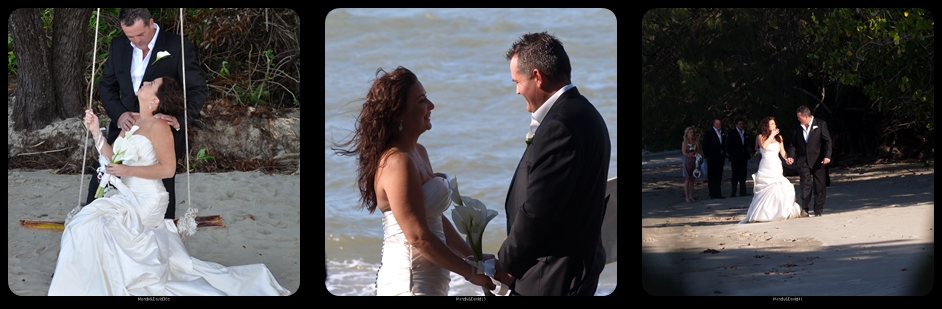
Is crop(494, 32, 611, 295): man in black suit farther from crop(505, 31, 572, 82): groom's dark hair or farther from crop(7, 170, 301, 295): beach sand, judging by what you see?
crop(7, 170, 301, 295): beach sand

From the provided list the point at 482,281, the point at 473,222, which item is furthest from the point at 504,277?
the point at 473,222

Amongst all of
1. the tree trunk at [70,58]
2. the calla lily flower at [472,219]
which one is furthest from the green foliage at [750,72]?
the tree trunk at [70,58]

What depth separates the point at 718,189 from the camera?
4.88 meters

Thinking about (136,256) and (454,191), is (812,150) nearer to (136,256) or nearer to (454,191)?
(454,191)

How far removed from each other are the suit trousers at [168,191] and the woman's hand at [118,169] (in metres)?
0.17

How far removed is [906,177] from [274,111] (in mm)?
3625

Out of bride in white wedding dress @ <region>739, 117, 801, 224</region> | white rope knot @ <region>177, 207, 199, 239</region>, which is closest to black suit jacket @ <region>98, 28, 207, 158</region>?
white rope knot @ <region>177, 207, 199, 239</region>

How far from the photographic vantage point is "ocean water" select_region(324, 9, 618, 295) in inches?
177

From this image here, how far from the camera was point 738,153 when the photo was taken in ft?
15.6

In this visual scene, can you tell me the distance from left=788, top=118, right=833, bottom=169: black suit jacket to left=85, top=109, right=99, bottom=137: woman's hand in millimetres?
3770

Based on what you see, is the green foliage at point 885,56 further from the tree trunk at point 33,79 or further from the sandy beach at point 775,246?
the tree trunk at point 33,79

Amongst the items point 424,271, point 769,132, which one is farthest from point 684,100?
point 424,271

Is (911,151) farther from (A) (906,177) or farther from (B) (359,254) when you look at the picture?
(B) (359,254)

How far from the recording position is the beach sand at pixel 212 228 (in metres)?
4.68
